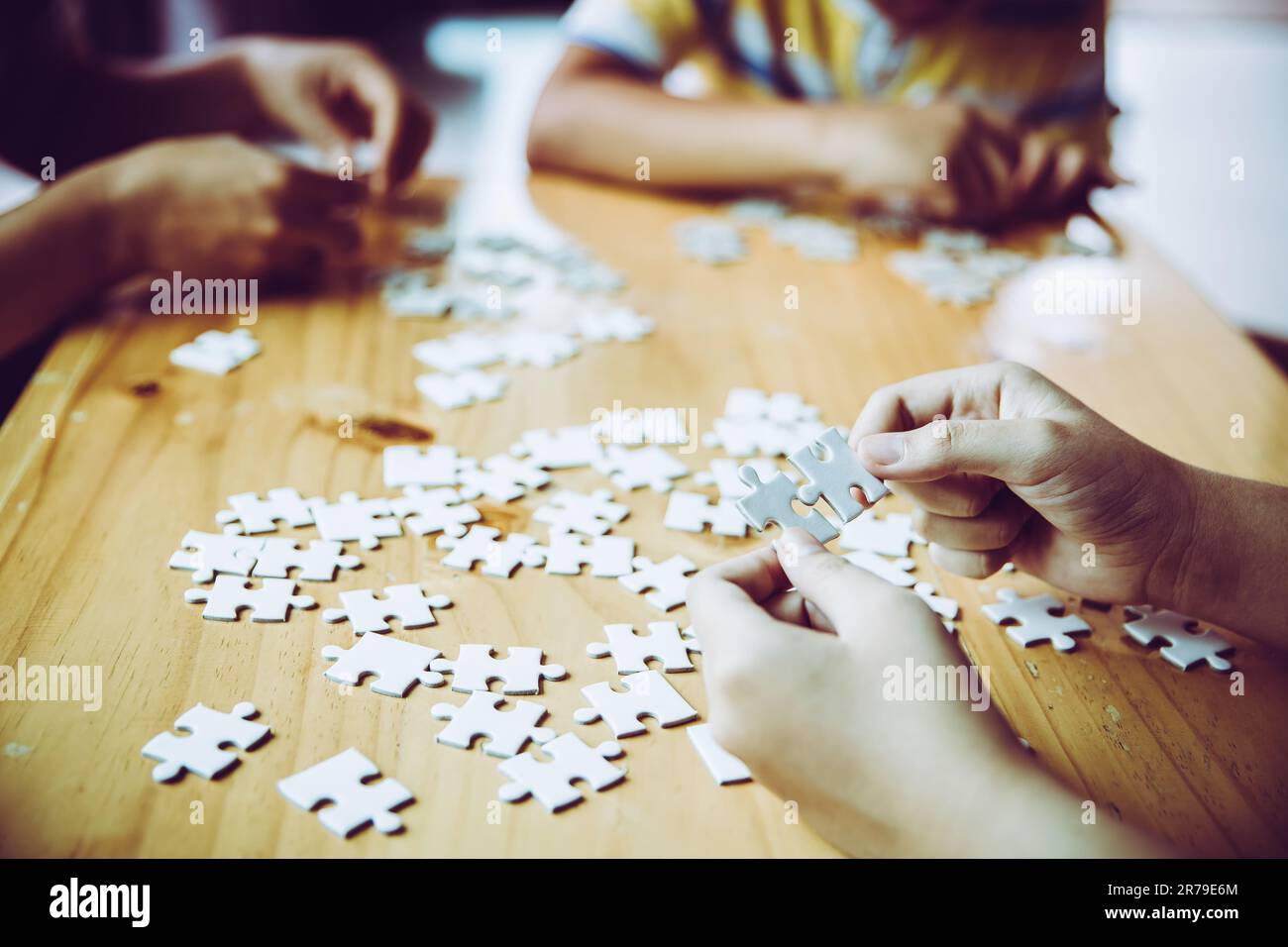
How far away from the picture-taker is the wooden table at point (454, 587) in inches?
36.3

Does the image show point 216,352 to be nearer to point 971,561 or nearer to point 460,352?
point 460,352

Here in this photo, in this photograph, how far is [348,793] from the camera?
0.92 m

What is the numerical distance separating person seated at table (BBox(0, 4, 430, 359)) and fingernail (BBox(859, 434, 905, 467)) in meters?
1.24

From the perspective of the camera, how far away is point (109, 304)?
73.9 inches

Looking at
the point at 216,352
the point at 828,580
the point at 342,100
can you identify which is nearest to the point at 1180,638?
the point at 828,580

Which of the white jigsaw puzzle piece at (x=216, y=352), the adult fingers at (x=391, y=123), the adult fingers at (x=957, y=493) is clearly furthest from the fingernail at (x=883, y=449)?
the adult fingers at (x=391, y=123)

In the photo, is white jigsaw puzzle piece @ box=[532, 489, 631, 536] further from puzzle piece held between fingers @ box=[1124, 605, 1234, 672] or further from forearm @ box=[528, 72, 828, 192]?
forearm @ box=[528, 72, 828, 192]

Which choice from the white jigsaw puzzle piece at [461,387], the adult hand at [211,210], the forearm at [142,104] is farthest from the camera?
the forearm at [142,104]

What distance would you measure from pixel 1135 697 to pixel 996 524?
0.24m

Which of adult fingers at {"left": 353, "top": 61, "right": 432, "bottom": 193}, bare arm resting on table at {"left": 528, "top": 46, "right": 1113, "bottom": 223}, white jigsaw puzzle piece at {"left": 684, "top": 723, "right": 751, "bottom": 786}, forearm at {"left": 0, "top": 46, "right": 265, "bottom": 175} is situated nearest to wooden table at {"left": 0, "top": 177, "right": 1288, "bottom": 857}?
white jigsaw puzzle piece at {"left": 684, "top": 723, "right": 751, "bottom": 786}

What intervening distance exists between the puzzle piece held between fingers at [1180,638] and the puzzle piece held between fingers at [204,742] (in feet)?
3.14

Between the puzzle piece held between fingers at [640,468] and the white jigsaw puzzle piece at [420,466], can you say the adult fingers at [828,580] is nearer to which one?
the puzzle piece held between fingers at [640,468]
